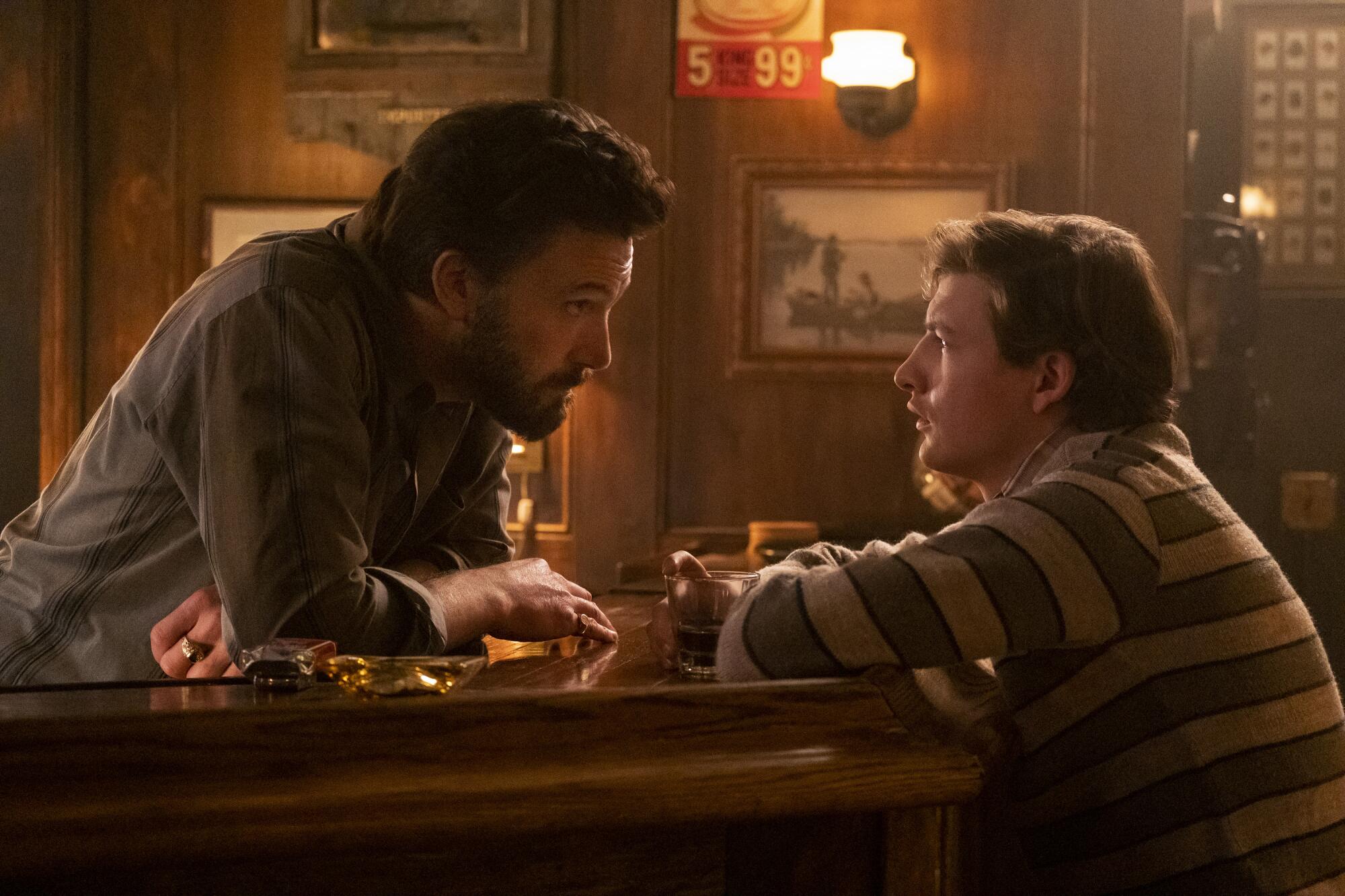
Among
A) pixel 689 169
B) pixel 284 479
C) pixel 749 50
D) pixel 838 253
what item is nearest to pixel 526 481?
pixel 689 169

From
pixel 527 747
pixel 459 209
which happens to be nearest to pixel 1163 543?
pixel 527 747

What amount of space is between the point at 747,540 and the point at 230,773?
3239 millimetres

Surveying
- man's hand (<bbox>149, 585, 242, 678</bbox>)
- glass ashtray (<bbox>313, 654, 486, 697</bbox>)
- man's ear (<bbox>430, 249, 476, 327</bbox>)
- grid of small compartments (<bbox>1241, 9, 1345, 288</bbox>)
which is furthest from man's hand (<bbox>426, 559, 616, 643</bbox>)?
grid of small compartments (<bbox>1241, 9, 1345, 288</bbox>)

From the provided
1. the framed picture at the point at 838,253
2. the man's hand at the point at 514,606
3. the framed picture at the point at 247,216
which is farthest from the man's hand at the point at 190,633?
the framed picture at the point at 247,216

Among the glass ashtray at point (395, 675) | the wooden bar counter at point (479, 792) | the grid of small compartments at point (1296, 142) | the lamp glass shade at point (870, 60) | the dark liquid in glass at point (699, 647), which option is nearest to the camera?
the wooden bar counter at point (479, 792)

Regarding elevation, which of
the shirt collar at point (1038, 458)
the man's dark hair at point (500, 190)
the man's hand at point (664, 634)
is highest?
the man's dark hair at point (500, 190)

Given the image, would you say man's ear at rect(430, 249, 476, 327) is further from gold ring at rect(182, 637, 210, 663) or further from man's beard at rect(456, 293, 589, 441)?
gold ring at rect(182, 637, 210, 663)

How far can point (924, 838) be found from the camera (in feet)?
2.88

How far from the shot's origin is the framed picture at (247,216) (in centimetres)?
412

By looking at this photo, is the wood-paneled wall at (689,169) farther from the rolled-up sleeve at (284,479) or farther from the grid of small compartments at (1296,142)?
the rolled-up sleeve at (284,479)

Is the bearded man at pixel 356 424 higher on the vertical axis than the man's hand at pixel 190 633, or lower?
higher

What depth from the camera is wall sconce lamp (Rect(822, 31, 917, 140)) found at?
386cm

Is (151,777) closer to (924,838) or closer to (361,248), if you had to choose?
(924,838)

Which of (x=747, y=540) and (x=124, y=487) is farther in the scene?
(x=747, y=540)
